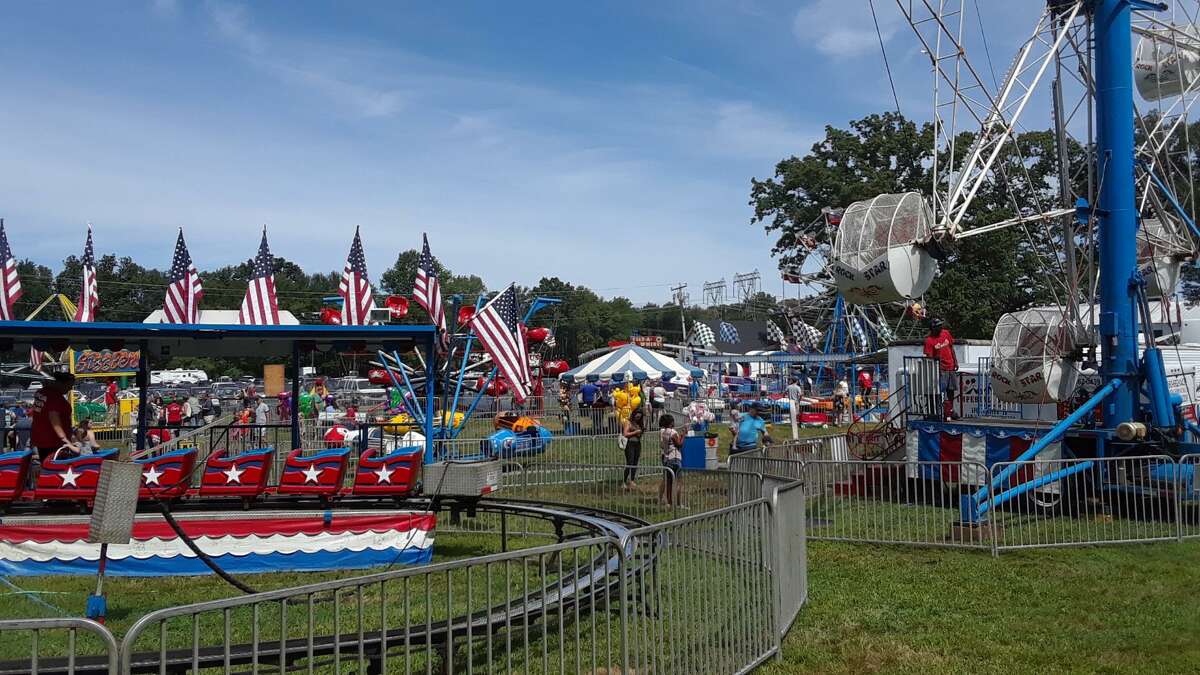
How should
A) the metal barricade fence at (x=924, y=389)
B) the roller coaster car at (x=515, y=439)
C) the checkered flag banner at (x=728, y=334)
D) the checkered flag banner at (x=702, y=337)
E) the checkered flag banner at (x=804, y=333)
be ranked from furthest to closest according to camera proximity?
the checkered flag banner at (x=728, y=334), the checkered flag banner at (x=702, y=337), the checkered flag banner at (x=804, y=333), the roller coaster car at (x=515, y=439), the metal barricade fence at (x=924, y=389)

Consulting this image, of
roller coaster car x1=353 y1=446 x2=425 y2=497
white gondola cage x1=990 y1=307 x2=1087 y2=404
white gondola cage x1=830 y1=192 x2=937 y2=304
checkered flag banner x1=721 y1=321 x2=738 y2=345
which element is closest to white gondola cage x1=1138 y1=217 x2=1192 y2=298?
white gondola cage x1=990 y1=307 x2=1087 y2=404

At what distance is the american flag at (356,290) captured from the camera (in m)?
20.8

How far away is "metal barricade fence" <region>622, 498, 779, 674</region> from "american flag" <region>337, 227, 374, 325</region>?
51.4 feet

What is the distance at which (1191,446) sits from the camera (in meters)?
13.0

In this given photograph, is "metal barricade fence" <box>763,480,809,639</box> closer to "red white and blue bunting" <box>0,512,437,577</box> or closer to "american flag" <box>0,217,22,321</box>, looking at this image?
"red white and blue bunting" <box>0,512,437,577</box>

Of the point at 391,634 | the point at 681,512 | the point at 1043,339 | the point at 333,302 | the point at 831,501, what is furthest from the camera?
the point at 333,302

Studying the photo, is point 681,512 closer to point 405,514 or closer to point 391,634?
point 405,514

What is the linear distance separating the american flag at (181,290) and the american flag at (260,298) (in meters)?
1.00

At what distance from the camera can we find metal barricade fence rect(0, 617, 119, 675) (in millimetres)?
3236

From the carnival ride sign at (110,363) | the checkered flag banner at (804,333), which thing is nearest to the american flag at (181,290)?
the carnival ride sign at (110,363)

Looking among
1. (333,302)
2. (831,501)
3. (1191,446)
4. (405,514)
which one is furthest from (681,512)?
(333,302)

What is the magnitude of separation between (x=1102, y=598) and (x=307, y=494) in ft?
26.6

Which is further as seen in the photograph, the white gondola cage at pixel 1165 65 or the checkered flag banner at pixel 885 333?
the checkered flag banner at pixel 885 333

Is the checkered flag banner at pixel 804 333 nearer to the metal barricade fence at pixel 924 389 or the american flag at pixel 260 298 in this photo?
the metal barricade fence at pixel 924 389
